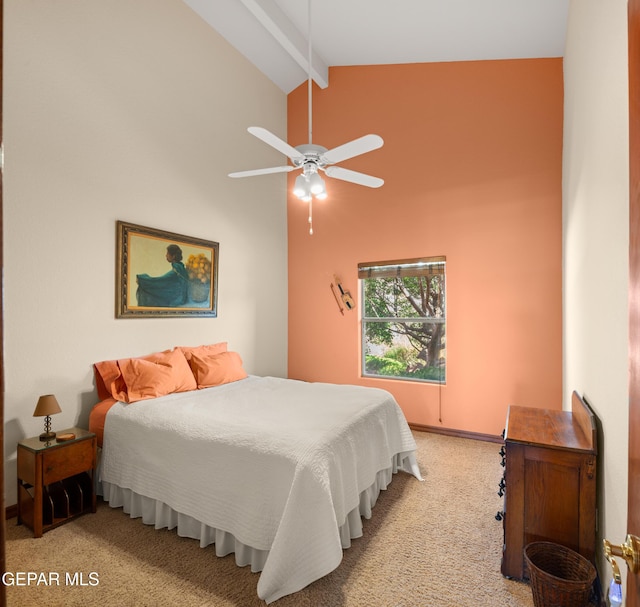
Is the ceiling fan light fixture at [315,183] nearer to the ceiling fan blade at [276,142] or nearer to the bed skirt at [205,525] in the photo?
the ceiling fan blade at [276,142]

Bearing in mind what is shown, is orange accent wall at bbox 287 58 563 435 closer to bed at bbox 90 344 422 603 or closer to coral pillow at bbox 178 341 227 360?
coral pillow at bbox 178 341 227 360

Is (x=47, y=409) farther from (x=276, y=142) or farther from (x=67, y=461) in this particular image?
(x=276, y=142)

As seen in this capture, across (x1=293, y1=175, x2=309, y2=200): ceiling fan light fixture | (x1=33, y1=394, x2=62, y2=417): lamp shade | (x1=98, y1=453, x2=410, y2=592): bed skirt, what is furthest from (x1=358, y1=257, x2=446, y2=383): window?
(x1=33, y1=394, x2=62, y2=417): lamp shade

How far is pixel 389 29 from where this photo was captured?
3.93 meters

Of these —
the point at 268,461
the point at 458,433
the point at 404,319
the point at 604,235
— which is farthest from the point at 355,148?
the point at 458,433

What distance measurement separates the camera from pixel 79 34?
119 inches

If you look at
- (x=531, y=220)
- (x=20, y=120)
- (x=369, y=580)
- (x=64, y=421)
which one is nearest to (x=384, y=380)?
(x=531, y=220)

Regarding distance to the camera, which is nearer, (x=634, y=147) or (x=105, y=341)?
(x=634, y=147)

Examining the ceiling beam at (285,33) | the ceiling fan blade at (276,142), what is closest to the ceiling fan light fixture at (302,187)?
the ceiling fan blade at (276,142)

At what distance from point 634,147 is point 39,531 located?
10.8ft

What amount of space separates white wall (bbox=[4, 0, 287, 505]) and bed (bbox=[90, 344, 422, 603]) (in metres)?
0.45

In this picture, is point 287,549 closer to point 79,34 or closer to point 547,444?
point 547,444

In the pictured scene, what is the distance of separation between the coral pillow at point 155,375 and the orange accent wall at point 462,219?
2.02 meters

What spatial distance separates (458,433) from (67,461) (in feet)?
11.6
